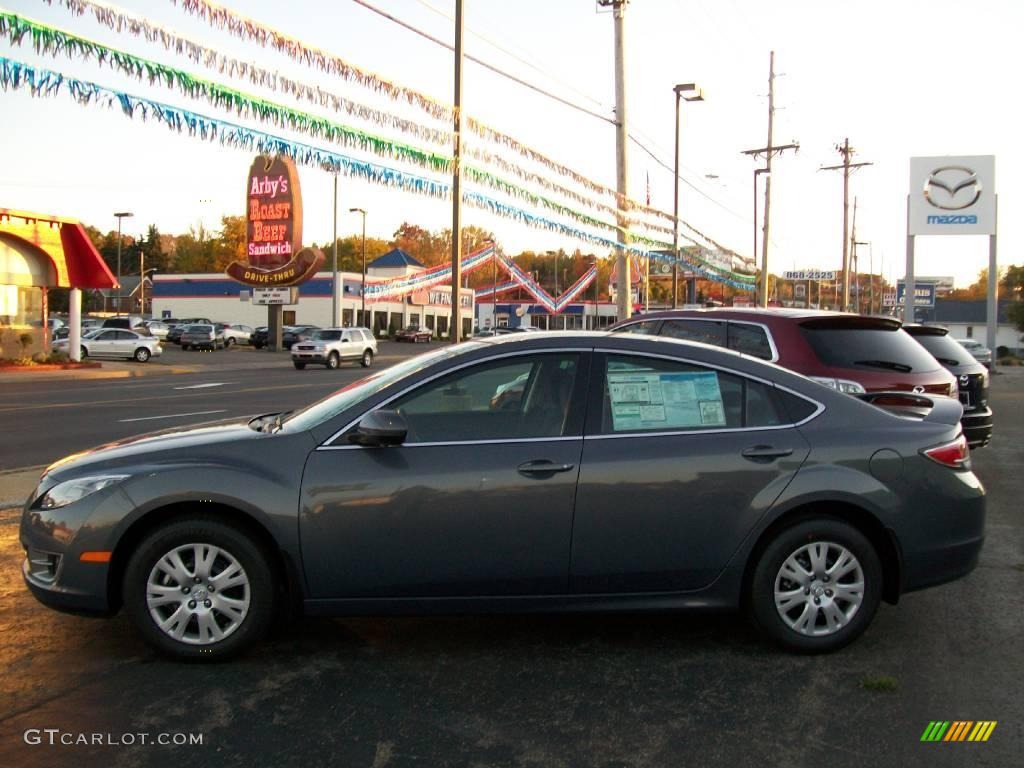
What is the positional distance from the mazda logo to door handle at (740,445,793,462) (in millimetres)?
31743

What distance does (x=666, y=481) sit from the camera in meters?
4.49

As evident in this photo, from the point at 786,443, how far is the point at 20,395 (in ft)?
72.9

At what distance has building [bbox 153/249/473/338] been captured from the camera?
7531 cm

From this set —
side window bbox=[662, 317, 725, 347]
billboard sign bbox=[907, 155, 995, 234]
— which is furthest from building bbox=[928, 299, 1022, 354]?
side window bbox=[662, 317, 725, 347]

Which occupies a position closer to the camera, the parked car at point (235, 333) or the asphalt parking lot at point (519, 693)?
the asphalt parking lot at point (519, 693)

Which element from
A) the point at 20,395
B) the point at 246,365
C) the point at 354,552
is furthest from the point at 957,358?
the point at 246,365

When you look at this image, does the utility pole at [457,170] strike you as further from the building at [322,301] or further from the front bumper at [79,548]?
the building at [322,301]

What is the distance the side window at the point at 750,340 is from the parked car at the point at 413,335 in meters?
67.5

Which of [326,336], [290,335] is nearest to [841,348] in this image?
[326,336]

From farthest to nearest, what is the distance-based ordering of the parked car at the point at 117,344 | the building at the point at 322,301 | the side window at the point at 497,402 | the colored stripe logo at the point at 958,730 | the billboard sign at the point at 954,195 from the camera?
the building at the point at 322,301, the parked car at the point at 117,344, the billboard sign at the point at 954,195, the side window at the point at 497,402, the colored stripe logo at the point at 958,730

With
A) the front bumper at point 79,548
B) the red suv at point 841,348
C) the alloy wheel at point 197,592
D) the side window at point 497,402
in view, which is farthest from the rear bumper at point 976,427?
the front bumper at point 79,548

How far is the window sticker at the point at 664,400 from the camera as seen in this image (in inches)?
183

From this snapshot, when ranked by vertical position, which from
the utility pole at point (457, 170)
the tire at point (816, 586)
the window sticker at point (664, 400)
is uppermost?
the utility pole at point (457, 170)

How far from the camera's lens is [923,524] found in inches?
185
